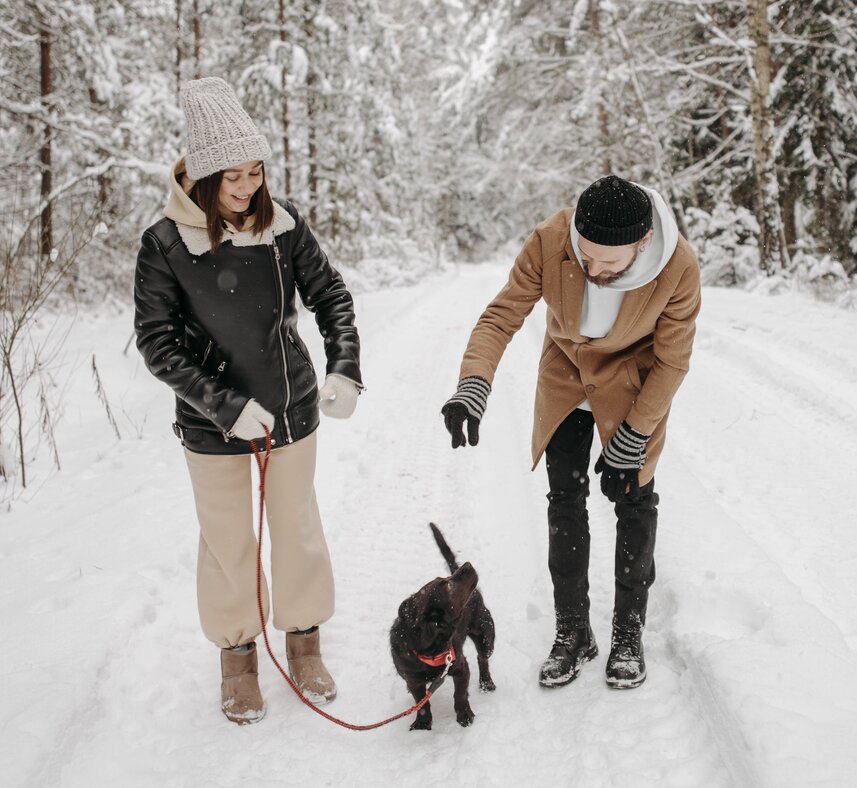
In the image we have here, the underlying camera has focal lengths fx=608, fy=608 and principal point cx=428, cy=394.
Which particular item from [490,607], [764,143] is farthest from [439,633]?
[764,143]

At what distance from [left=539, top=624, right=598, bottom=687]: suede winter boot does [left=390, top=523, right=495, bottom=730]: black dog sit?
291 millimetres

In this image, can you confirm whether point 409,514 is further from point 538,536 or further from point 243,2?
point 243,2

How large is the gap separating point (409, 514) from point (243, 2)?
1381cm

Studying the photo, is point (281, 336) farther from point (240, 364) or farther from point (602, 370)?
point (602, 370)

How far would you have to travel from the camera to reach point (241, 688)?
8.63ft

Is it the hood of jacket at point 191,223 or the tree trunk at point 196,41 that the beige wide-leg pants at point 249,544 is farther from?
Result: the tree trunk at point 196,41

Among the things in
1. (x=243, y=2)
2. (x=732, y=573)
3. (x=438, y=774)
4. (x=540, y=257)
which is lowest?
(x=438, y=774)

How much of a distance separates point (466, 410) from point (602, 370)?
613 mm

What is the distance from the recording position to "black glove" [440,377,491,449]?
2.29m

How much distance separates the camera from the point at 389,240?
21.7m

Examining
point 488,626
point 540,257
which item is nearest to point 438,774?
point 488,626

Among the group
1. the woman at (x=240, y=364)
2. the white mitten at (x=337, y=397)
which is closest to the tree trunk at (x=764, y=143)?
the woman at (x=240, y=364)

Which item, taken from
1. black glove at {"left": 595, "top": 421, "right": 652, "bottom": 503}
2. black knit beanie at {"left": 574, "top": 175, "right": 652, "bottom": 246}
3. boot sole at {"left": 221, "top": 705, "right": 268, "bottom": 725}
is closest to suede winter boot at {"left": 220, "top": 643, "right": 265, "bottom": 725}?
boot sole at {"left": 221, "top": 705, "right": 268, "bottom": 725}

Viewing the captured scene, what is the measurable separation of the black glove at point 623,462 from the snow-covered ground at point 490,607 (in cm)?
77
